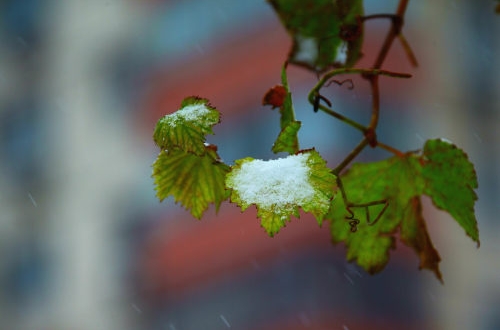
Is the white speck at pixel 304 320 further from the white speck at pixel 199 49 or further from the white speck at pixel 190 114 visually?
the white speck at pixel 190 114

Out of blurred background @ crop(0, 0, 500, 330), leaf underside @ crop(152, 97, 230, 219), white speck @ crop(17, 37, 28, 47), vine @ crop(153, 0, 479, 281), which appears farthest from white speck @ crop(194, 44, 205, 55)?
leaf underside @ crop(152, 97, 230, 219)

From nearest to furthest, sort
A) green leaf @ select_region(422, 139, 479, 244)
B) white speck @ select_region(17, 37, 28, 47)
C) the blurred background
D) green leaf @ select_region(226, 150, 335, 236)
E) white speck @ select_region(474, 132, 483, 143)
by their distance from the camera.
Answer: green leaf @ select_region(226, 150, 335, 236) < green leaf @ select_region(422, 139, 479, 244) < the blurred background < white speck @ select_region(474, 132, 483, 143) < white speck @ select_region(17, 37, 28, 47)

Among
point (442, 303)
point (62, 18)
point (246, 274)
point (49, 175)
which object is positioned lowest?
point (442, 303)

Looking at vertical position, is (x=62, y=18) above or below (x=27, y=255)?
above

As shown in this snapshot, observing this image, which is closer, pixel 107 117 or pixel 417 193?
pixel 417 193

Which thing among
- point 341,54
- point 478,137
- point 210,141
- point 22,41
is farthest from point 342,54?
point 22,41

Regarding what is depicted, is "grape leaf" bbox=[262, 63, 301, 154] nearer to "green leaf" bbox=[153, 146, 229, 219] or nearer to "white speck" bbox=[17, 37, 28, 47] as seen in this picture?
"green leaf" bbox=[153, 146, 229, 219]

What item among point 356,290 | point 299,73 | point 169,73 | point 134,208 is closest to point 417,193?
point 356,290

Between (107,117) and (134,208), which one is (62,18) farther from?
(134,208)
